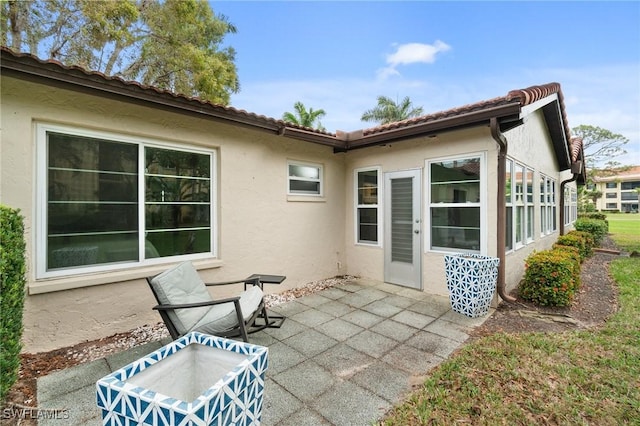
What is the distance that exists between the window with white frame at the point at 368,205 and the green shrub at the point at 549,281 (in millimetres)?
3085

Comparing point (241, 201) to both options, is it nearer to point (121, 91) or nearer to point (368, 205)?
point (121, 91)

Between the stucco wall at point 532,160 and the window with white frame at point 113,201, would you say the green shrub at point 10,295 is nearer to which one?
the window with white frame at point 113,201

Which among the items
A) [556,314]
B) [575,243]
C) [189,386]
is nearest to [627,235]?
[575,243]

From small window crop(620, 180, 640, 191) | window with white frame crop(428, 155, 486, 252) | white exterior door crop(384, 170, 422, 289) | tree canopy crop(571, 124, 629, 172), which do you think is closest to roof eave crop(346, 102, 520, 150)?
window with white frame crop(428, 155, 486, 252)

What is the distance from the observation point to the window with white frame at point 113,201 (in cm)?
368

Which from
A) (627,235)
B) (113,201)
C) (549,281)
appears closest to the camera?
(113,201)

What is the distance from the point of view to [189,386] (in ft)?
6.19

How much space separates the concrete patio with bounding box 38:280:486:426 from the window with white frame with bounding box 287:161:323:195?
8.62 feet

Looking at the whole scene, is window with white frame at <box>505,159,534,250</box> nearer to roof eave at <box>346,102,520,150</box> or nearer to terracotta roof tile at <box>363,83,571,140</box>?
terracotta roof tile at <box>363,83,571,140</box>

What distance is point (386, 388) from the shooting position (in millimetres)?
2877

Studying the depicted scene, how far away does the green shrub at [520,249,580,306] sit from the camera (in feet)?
16.5

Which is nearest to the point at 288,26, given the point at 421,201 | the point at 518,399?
the point at 421,201

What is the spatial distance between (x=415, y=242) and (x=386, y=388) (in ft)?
12.3

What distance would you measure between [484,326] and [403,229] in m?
2.55
